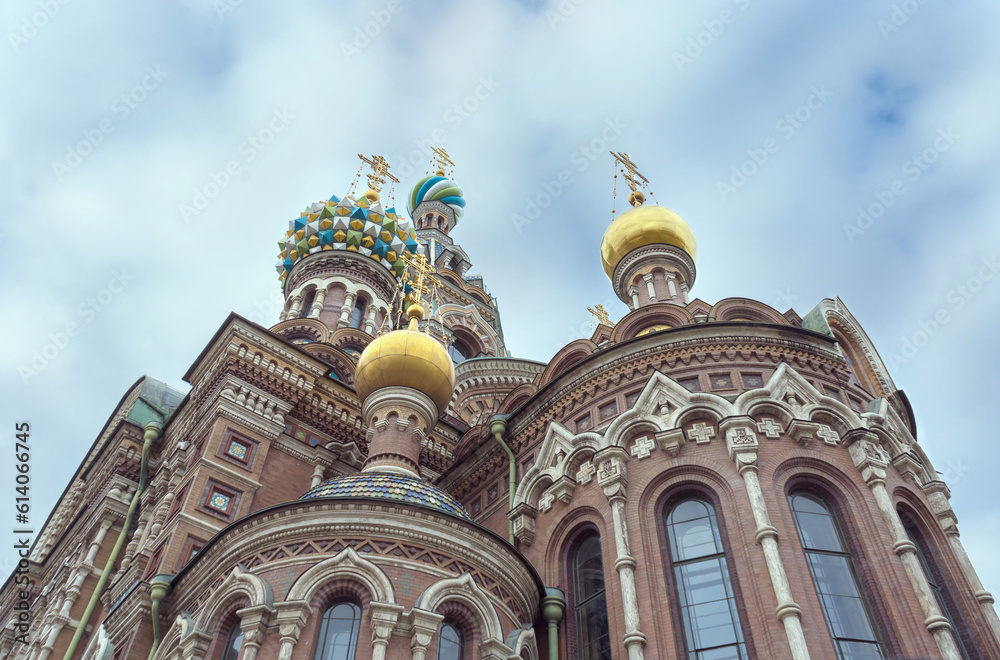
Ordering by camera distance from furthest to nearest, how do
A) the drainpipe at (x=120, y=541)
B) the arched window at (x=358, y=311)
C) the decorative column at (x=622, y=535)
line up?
1. the arched window at (x=358, y=311)
2. the drainpipe at (x=120, y=541)
3. the decorative column at (x=622, y=535)

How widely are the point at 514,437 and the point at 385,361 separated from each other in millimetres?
2122

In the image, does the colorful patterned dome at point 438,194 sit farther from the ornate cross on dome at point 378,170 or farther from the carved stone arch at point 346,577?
the carved stone arch at point 346,577

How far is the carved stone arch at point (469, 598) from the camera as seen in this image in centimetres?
875

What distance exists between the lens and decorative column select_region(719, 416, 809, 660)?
8.24 meters

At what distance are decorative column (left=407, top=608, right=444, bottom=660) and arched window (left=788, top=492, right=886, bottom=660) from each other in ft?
12.6

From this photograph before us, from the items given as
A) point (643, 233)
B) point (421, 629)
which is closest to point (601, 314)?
point (643, 233)

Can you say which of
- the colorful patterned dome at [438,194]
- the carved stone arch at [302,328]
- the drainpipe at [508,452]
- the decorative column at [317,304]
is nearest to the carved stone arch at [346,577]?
the drainpipe at [508,452]

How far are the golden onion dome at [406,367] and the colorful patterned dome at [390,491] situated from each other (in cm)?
212

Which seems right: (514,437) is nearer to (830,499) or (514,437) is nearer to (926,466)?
(830,499)

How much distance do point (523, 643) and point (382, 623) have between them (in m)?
1.62

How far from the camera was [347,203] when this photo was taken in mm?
22688

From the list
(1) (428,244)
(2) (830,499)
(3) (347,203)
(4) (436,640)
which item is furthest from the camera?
(1) (428,244)

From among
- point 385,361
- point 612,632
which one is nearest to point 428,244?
point 385,361

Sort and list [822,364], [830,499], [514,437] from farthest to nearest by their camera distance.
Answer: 1. [514,437]
2. [822,364]
3. [830,499]
